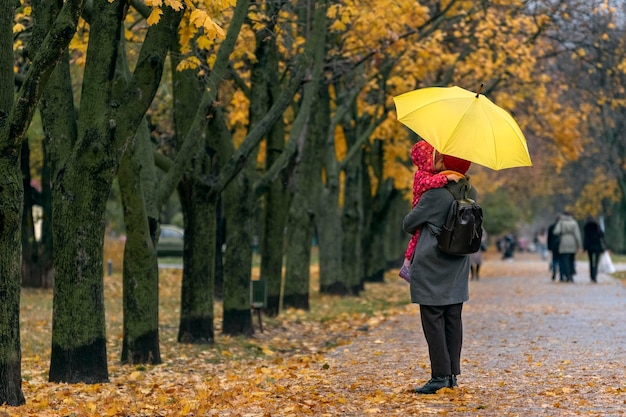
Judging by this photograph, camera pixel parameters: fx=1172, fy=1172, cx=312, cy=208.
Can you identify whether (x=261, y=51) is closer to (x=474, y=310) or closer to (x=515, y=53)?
(x=474, y=310)

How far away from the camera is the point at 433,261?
28.7 ft

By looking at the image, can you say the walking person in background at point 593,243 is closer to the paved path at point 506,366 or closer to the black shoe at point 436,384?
the paved path at point 506,366

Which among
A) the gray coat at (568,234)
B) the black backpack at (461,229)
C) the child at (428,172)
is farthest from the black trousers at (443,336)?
the gray coat at (568,234)

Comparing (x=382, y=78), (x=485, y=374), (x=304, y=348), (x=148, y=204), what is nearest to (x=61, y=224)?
(x=148, y=204)

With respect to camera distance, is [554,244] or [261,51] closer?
[261,51]

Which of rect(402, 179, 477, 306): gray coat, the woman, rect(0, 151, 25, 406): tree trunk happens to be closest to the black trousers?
the woman

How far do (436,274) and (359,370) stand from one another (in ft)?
8.05

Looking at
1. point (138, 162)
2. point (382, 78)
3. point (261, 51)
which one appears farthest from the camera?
point (382, 78)

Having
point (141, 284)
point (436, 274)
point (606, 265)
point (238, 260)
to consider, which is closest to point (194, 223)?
point (238, 260)

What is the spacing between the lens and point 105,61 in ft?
33.6

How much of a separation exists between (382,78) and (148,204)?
1223 centimetres

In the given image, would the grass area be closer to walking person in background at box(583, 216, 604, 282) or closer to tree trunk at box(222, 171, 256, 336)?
tree trunk at box(222, 171, 256, 336)

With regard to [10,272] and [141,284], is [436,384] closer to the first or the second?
[10,272]

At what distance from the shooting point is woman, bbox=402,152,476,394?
28.5 feet
